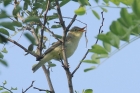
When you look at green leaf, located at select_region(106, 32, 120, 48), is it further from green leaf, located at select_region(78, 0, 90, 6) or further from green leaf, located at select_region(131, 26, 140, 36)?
green leaf, located at select_region(78, 0, 90, 6)

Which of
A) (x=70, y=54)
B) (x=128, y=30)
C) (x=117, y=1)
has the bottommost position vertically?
→ (x=128, y=30)

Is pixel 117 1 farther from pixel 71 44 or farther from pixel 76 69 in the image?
pixel 71 44

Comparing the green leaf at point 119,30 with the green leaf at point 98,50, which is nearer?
the green leaf at point 119,30

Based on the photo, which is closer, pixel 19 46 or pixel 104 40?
pixel 104 40

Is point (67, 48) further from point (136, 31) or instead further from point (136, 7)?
point (136, 7)

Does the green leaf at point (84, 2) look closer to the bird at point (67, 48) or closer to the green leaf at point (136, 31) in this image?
the green leaf at point (136, 31)

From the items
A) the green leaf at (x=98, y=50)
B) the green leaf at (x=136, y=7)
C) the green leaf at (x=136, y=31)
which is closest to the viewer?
the green leaf at (x=136, y=7)

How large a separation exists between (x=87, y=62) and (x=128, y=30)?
1.62 ft

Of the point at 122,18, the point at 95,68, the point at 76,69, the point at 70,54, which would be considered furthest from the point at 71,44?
the point at 122,18

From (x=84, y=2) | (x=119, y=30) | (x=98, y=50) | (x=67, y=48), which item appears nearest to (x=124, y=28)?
(x=119, y=30)

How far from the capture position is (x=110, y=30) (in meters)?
1.67

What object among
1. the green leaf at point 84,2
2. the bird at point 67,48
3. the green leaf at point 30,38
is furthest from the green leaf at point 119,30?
the bird at point 67,48

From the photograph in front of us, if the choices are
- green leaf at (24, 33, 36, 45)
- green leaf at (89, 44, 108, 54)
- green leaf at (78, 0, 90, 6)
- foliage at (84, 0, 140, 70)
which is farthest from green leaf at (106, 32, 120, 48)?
green leaf at (78, 0, 90, 6)

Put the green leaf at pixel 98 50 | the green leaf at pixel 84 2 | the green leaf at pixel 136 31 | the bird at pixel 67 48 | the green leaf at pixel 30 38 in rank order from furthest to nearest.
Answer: the bird at pixel 67 48, the green leaf at pixel 84 2, the green leaf at pixel 98 50, the green leaf at pixel 136 31, the green leaf at pixel 30 38
